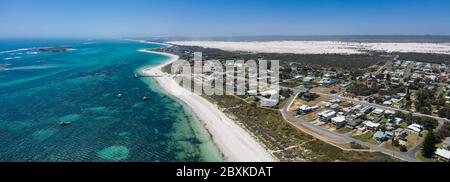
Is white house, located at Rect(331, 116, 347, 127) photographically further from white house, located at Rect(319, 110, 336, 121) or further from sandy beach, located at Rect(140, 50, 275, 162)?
sandy beach, located at Rect(140, 50, 275, 162)

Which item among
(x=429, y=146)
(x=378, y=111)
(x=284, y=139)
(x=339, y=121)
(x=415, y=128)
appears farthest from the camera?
(x=378, y=111)

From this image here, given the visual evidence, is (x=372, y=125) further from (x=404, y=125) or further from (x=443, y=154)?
(x=443, y=154)

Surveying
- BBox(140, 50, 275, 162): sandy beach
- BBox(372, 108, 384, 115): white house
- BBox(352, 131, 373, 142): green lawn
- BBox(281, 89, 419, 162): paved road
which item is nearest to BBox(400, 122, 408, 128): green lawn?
BBox(372, 108, 384, 115): white house

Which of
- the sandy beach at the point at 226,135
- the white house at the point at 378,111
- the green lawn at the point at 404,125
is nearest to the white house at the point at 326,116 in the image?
the white house at the point at 378,111

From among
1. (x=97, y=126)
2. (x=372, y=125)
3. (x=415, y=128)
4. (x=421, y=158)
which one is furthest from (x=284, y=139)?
(x=97, y=126)

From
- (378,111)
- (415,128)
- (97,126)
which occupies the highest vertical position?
(378,111)

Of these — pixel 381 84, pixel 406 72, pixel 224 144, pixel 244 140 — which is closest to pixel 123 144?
pixel 224 144

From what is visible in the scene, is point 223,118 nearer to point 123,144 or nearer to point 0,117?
point 123,144

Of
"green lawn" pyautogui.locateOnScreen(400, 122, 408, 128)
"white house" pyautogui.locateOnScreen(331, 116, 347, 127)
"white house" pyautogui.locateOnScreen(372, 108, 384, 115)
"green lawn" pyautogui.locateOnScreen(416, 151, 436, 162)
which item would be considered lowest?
"green lawn" pyautogui.locateOnScreen(416, 151, 436, 162)

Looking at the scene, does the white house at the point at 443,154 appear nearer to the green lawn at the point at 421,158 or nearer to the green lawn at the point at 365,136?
the green lawn at the point at 421,158
